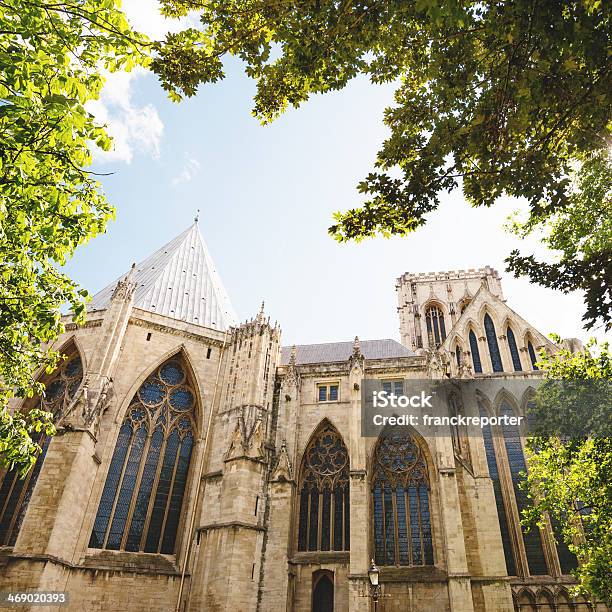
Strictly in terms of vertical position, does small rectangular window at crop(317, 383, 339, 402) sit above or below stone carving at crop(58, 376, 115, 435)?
above

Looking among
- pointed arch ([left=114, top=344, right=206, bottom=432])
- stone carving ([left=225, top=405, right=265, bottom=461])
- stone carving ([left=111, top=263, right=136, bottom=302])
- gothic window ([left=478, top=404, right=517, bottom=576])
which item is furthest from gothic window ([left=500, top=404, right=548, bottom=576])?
stone carving ([left=111, top=263, right=136, bottom=302])

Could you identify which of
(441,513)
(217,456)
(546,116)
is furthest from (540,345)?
(546,116)

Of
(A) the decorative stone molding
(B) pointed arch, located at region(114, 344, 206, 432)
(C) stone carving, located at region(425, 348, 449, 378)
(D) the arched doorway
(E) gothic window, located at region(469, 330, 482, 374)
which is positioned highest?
(E) gothic window, located at region(469, 330, 482, 374)

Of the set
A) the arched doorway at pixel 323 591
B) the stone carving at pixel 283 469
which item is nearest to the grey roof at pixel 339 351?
the stone carving at pixel 283 469

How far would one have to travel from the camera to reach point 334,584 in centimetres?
1658

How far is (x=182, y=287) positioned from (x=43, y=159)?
59.3 feet

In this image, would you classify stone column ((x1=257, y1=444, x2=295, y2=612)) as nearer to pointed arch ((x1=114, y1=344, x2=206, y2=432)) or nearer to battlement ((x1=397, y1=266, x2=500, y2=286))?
pointed arch ((x1=114, y1=344, x2=206, y2=432))

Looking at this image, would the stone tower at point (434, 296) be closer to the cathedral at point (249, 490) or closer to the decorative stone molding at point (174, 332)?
the cathedral at point (249, 490)

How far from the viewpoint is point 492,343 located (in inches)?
965

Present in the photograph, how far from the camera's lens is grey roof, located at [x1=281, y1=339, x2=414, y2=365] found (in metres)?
26.4

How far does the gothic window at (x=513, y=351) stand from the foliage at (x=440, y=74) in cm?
1802

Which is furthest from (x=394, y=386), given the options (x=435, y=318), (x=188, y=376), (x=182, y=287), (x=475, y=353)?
(x=435, y=318)

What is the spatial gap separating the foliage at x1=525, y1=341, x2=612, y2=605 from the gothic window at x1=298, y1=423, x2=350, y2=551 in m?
7.23

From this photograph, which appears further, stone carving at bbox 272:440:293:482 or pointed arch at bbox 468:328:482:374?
pointed arch at bbox 468:328:482:374
